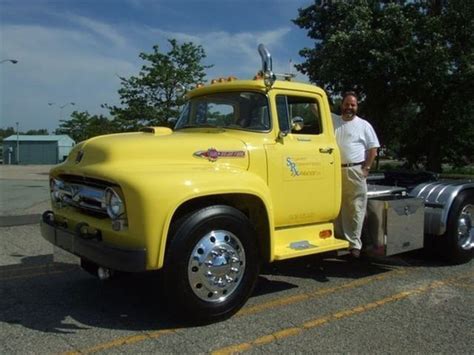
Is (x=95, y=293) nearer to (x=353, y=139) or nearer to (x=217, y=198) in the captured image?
(x=217, y=198)

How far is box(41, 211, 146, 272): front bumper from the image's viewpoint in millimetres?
4137

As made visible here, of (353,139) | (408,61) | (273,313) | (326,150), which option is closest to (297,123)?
(326,150)

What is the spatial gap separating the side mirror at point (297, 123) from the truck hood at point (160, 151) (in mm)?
685

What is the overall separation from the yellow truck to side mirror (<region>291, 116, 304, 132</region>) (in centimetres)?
2

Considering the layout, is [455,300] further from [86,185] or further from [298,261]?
[86,185]

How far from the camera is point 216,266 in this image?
4.56 meters

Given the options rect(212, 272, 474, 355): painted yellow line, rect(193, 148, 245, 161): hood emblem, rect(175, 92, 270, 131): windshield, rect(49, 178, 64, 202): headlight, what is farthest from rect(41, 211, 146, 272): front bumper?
rect(175, 92, 270, 131): windshield

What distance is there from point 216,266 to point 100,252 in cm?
96

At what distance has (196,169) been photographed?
4652 mm

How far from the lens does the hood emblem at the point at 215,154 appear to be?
4914mm

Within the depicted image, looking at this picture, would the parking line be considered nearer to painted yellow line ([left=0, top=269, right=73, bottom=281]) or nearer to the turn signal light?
the turn signal light

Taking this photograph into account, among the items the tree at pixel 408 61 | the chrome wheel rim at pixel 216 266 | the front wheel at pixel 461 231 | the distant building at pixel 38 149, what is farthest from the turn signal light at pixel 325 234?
the distant building at pixel 38 149

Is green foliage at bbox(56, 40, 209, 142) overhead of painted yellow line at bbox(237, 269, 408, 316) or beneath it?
overhead

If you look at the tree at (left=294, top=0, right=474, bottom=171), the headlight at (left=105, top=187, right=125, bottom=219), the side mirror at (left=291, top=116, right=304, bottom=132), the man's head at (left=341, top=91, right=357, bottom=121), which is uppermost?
the tree at (left=294, top=0, right=474, bottom=171)
